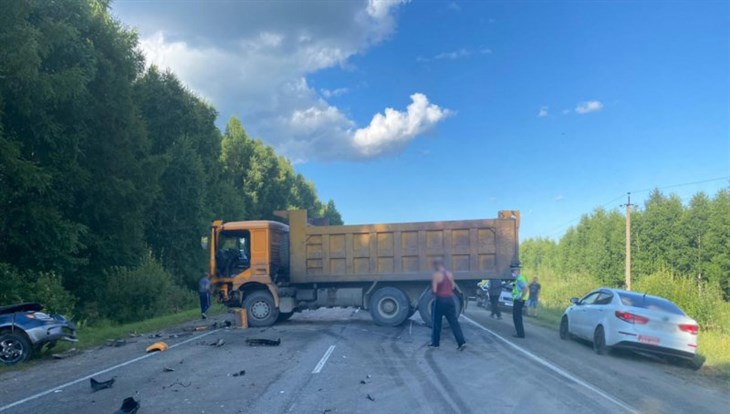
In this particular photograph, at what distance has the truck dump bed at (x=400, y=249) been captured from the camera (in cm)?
1609

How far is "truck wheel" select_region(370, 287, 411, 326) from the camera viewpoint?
16500 millimetres

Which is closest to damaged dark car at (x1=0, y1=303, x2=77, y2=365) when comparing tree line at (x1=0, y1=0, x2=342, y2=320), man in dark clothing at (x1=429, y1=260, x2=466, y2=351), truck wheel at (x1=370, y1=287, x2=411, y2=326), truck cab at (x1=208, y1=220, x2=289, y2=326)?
tree line at (x1=0, y1=0, x2=342, y2=320)

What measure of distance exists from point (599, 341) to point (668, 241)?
32.1m

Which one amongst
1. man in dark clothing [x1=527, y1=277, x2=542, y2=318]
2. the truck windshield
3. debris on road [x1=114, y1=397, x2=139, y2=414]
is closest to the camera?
debris on road [x1=114, y1=397, x2=139, y2=414]

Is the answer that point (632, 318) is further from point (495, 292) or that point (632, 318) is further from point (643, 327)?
point (495, 292)

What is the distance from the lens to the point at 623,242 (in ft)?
137

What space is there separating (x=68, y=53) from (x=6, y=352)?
43.0ft

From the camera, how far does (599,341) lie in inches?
495

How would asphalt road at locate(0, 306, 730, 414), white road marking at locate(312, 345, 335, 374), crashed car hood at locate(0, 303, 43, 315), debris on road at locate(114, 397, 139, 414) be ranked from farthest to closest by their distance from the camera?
Answer: crashed car hood at locate(0, 303, 43, 315), white road marking at locate(312, 345, 335, 374), asphalt road at locate(0, 306, 730, 414), debris on road at locate(114, 397, 139, 414)

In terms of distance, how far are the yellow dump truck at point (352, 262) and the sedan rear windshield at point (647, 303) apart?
3780 mm

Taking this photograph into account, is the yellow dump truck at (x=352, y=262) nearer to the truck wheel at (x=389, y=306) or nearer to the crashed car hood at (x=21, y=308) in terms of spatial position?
the truck wheel at (x=389, y=306)

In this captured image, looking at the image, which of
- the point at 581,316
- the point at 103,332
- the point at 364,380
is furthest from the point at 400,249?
the point at 103,332

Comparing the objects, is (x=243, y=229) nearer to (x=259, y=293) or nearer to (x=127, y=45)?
(x=259, y=293)

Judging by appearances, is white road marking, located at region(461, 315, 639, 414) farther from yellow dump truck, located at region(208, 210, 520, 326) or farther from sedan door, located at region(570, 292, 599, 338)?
yellow dump truck, located at region(208, 210, 520, 326)
